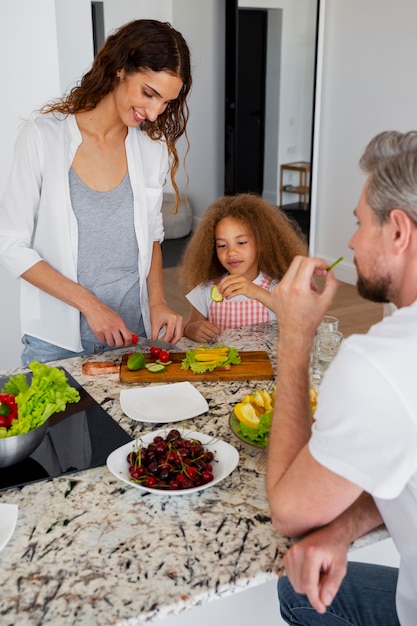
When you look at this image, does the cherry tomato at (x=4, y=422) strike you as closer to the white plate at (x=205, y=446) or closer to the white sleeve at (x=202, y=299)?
the white plate at (x=205, y=446)

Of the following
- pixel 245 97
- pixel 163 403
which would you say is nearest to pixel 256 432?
pixel 163 403

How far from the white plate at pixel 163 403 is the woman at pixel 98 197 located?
0.26m

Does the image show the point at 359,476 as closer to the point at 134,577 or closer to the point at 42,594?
the point at 134,577

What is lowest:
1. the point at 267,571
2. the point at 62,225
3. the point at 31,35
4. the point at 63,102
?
the point at 267,571

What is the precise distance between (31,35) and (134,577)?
270cm

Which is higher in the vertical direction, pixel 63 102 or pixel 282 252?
pixel 63 102

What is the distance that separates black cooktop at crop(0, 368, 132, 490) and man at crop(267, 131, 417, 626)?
447mm

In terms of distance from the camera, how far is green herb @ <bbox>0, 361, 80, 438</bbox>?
1465 millimetres

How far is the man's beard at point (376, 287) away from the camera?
1.22 m

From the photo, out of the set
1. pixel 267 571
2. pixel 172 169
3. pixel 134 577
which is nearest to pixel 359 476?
pixel 267 571

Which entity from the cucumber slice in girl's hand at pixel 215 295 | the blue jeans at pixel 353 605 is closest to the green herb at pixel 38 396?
the blue jeans at pixel 353 605

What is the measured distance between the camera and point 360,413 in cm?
105

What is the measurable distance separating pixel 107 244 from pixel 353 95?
13.8 feet

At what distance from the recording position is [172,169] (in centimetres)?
234
